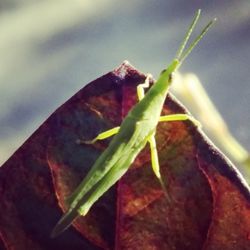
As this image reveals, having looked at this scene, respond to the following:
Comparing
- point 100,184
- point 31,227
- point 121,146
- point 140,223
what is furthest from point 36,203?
point 121,146

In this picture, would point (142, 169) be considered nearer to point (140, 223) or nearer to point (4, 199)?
point (140, 223)

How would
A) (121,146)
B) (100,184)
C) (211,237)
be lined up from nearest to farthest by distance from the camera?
1. (211,237)
2. (100,184)
3. (121,146)

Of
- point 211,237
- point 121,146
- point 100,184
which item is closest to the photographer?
point 211,237

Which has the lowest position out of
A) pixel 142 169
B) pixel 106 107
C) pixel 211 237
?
pixel 211 237
